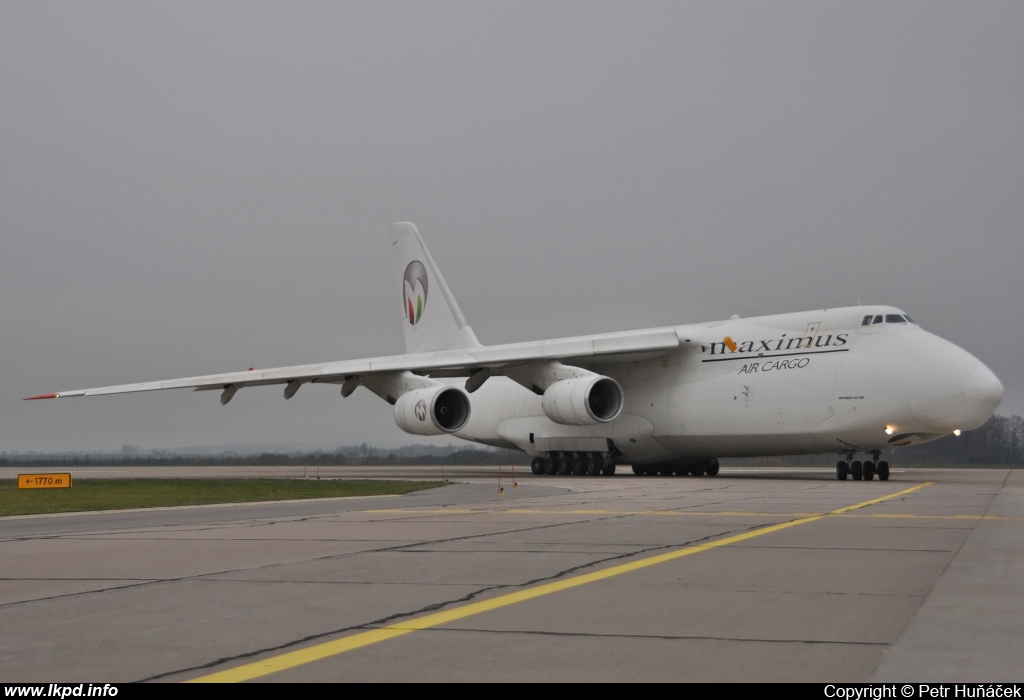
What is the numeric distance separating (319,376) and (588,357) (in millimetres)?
8299

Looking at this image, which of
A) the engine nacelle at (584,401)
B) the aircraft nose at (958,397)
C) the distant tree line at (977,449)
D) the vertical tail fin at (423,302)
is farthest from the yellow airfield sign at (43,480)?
the distant tree line at (977,449)

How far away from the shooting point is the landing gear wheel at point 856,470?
86.1 ft

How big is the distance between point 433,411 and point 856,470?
11585 mm

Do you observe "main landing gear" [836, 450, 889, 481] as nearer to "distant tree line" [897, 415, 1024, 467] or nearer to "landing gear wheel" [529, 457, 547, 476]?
"landing gear wheel" [529, 457, 547, 476]

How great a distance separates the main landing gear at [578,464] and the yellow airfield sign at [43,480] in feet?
49.2

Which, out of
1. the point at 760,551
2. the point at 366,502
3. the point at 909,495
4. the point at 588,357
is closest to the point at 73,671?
the point at 760,551

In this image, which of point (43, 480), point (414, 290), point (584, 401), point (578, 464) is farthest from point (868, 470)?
point (414, 290)

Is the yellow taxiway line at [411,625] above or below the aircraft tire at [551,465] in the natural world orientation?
below

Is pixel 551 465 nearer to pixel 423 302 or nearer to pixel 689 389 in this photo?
pixel 689 389

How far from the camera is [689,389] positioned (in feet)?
96.5

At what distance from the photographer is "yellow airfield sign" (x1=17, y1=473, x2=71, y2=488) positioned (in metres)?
22.1

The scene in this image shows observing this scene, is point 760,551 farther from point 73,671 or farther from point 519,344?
point 519,344


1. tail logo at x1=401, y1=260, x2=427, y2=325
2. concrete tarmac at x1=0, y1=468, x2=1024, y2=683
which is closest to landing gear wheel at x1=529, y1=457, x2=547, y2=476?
tail logo at x1=401, y1=260, x2=427, y2=325

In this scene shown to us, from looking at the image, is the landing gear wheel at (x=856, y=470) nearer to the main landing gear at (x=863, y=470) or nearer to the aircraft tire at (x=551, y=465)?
the main landing gear at (x=863, y=470)
